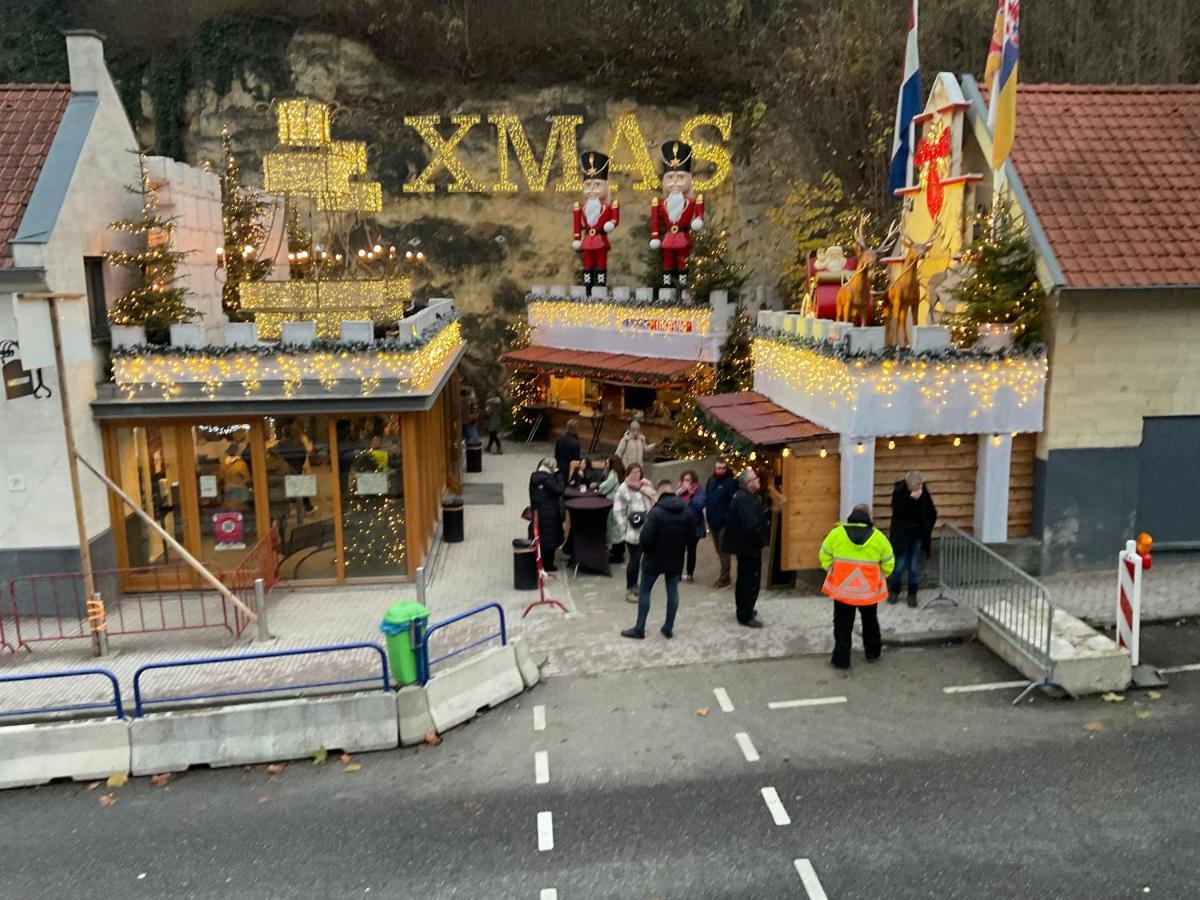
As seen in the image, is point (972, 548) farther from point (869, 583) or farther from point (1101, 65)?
point (1101, 65)

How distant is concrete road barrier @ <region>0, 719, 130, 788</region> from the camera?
27.6 feet

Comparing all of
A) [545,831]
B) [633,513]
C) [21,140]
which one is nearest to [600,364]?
[633,513]

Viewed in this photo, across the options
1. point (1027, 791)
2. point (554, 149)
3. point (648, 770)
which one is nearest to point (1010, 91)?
point (1027, 791)

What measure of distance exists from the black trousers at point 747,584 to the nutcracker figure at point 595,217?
50.0 feet

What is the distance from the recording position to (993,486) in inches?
504

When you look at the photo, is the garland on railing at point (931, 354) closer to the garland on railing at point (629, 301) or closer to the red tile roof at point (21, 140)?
the garland on railing at point (629, 301)

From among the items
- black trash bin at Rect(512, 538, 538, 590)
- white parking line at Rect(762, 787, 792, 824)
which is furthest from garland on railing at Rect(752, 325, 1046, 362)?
white parking line at Rect(762, 787, 792, 824)

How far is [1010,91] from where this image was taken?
489 inches

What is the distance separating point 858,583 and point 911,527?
2.26 metres

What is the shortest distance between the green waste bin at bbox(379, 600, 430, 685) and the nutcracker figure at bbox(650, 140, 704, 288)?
612 inches

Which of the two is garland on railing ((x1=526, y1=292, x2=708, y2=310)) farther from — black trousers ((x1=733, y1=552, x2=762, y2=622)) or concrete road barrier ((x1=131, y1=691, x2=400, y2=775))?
concrete road barrier ((x1=131, y1=691, x2=400, y2=775))

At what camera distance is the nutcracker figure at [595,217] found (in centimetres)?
2453

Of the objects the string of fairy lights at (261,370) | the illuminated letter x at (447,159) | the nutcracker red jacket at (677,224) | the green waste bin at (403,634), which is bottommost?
the green waste bin at (403,634)

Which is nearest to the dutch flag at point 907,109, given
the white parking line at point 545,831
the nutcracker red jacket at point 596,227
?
the nutcracker red jacket at point 596,227
